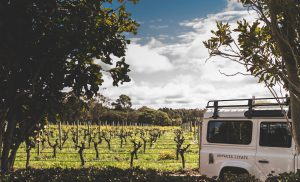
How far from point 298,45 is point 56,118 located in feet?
18.5

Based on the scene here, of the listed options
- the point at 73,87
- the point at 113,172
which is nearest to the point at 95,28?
the point at 73,87

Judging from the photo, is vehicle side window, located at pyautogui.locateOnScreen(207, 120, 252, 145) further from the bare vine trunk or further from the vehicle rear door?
the bare vine trunk

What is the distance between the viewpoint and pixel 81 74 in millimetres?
8406

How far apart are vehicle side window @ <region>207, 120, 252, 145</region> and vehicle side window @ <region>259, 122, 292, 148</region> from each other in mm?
325

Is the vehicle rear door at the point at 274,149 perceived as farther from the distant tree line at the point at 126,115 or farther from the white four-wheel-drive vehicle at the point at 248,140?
the distant tree line at the point at 126,115

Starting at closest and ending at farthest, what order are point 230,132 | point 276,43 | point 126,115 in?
point 276,43 → point 230,132 → point 126,115

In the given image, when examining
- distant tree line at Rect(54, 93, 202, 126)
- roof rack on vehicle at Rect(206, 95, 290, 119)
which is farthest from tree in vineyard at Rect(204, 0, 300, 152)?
distant tree line at Rect(54, 93, 202, 126)

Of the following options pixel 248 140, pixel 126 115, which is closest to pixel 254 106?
pixel 248 140

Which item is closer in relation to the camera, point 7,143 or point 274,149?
point 274,149

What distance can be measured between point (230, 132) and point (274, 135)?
1.14m

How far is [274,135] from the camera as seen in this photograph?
29.1ft

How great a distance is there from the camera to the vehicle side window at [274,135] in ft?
28.2

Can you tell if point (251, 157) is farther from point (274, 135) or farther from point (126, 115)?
point (126, 115)

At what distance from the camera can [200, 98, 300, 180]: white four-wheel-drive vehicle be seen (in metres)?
8.62
